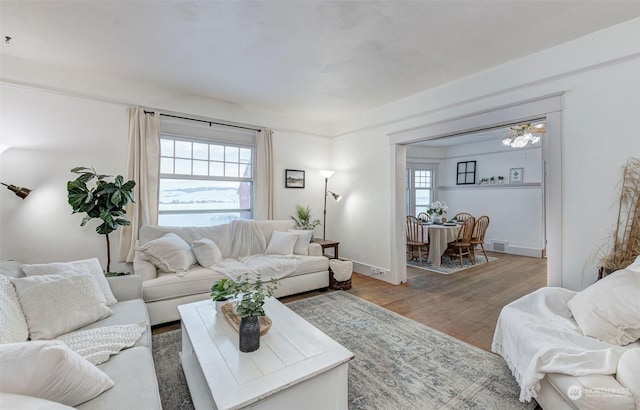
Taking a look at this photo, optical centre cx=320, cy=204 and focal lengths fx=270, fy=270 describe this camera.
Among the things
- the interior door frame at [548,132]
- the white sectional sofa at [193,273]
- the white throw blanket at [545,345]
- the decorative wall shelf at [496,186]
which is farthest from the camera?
the decorative wall shelf at [496,186]

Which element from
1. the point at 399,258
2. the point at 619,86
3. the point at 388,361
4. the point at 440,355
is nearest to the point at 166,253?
the point at 388,361

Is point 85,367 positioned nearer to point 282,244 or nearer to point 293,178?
point 282,244

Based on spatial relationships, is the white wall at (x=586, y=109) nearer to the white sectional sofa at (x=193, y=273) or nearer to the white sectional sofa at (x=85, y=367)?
the white sectional sofa at (x=193, y=273)

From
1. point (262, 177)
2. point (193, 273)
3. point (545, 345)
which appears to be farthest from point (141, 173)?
point (545, 345)

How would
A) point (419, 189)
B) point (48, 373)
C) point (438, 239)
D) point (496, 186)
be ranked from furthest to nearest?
1. point (419, 189)
2. point (496, 186)
3. point (438, 239)
4. point (48, 373)

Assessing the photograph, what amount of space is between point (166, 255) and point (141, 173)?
4.10 feet

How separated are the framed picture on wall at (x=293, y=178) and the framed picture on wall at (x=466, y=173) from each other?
4.79m

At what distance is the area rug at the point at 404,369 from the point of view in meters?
1.71

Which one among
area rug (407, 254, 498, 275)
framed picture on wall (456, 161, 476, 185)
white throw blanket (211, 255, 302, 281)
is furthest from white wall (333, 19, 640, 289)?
framed picture on wall (456, 161, 476, 185)

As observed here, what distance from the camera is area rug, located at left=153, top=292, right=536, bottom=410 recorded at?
171 centimetres

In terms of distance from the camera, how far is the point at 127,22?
7.32 ft

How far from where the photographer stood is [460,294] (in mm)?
3617

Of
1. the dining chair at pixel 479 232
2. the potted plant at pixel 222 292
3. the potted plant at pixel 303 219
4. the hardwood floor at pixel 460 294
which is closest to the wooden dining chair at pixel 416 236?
the hardwood floor at pixel 460 294

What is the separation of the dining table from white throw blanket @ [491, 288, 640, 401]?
3.00m
